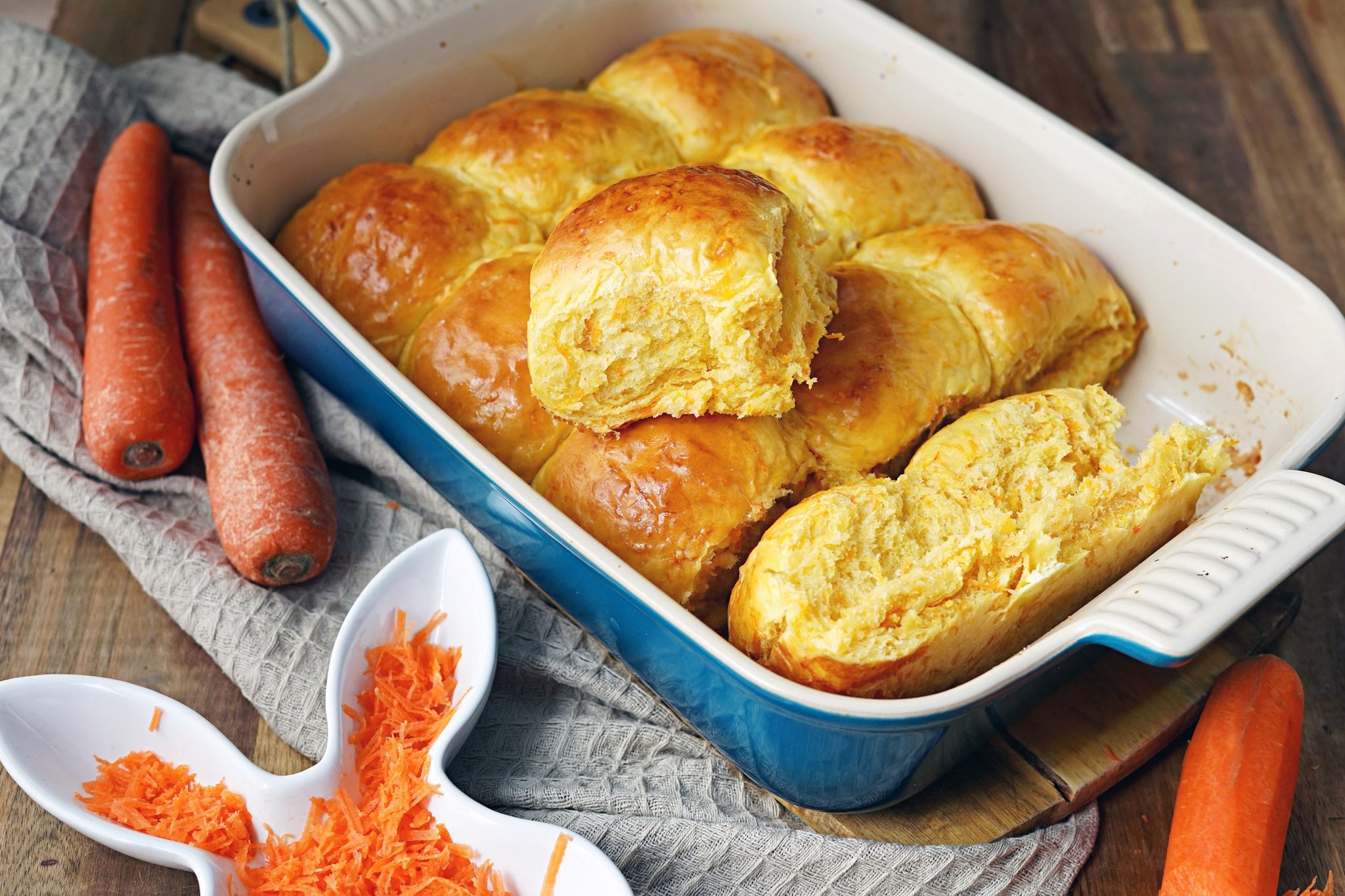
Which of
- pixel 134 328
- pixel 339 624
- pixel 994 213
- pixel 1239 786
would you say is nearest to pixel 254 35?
pixel 134 328

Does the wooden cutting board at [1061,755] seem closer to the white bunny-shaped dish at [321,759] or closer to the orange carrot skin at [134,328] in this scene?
the white bunny-shaped dish at [321,759]

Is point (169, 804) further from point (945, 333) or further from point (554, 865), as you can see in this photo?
point (945, 333)

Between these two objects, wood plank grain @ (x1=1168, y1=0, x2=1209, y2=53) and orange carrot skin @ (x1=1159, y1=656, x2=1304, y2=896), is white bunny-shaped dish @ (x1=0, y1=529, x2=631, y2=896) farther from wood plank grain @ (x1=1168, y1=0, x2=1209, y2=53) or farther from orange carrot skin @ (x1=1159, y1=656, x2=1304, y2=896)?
wood plank grain @ (x1=1168, y1=0, x2=1209, y2=53)

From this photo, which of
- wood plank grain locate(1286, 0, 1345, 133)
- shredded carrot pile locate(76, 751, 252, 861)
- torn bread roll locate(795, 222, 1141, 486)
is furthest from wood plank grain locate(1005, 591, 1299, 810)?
wood plank grain locate(1286, 0, 1345, 133)

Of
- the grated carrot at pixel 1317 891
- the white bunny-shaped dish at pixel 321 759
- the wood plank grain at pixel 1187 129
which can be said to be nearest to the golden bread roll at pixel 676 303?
the white bunny-shaped dish at pixel 321 759

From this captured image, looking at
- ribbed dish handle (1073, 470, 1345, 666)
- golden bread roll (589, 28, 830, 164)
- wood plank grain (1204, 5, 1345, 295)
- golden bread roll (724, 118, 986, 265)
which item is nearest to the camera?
ribbed dish handle (1073, 470, 1345, 666)

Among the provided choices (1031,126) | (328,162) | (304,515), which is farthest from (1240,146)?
(304,515)
